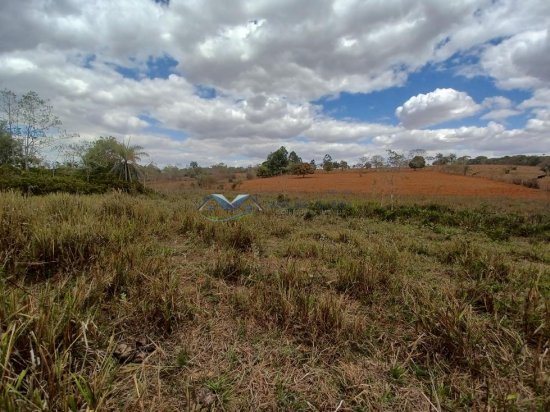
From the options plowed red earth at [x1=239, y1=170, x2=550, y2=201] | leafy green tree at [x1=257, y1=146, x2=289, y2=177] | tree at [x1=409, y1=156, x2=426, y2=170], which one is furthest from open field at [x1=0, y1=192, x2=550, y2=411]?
leafy green tree at [x1=257, y1=146, x2=289, y2=177]

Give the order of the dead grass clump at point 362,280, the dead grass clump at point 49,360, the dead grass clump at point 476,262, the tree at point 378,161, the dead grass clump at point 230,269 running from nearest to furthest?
the dead grass clump at point 49,360 < the dead grass clump at point 362,280 < the dead grass clump at point 230,269 < the dead grass clump at point 476,262 < the tree at point 378,161

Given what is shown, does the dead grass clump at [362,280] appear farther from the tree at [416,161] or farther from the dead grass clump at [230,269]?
the tree at [416,161]

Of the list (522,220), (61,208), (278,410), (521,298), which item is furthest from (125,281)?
(522,220)

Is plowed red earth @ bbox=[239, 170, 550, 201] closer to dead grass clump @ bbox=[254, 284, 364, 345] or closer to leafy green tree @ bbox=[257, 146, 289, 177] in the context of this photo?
dead grass clump @ bbox=[254, 284, 364, 345]

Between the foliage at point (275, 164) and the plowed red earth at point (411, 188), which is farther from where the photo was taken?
the foliage at point (275, 164)

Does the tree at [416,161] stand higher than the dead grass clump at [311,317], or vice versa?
the tree at [416,161]

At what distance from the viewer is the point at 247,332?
2.54m

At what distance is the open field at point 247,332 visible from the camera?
1.76m

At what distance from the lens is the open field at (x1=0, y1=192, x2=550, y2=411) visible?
5.79 ft

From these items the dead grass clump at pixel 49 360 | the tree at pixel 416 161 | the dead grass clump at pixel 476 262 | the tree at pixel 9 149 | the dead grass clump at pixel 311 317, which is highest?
the tree at pixel 9 149

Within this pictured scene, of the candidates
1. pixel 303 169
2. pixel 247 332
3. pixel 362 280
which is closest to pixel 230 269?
pixel 247 332

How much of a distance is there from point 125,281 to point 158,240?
2.17 m

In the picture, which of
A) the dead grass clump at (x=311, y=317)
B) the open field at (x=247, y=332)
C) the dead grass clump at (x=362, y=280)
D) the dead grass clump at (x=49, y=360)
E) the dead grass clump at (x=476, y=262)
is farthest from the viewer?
the dead grass clump at (x=476, y=262)

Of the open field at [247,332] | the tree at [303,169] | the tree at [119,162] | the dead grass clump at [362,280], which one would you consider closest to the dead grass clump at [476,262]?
the open field at [247,332]
